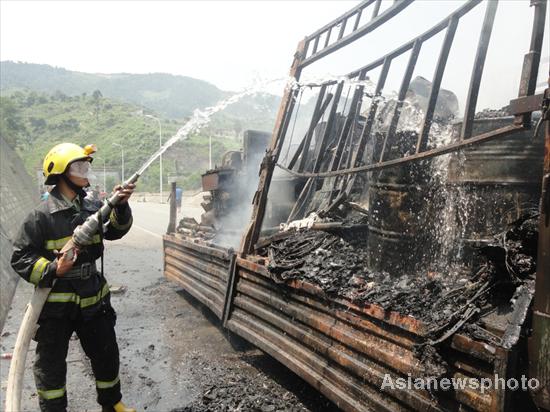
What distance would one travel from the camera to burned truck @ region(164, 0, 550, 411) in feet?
6.65

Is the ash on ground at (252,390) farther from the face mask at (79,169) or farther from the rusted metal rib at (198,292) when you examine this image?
the face mask at (79,169)

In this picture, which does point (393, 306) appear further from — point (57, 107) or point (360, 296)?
point (57, 107)

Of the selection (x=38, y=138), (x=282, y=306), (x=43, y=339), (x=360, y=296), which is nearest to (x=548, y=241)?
(x=360, y=296)

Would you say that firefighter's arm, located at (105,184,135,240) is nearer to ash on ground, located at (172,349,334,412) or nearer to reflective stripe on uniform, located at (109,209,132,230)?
reflective stripe on uniform, located at (109,209,132,230)

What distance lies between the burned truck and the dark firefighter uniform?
4.73 feet

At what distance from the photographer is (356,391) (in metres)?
2.71

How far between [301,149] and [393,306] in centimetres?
368

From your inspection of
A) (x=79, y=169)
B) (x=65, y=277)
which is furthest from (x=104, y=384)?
(x=79, y=169)

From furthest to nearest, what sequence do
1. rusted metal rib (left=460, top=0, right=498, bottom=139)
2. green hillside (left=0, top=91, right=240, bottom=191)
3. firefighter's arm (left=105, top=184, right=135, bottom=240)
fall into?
green hillside (left=0, top=91, right=240, bottom=191) < firefighter's arm (left=105, top=184, right=135, bottom=240) < rusted metal rib (left=460, top=0, right=498, bottom=139)

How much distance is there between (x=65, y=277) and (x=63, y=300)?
0.54ft

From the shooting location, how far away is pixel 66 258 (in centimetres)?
280

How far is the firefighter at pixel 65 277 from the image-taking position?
2.83 m

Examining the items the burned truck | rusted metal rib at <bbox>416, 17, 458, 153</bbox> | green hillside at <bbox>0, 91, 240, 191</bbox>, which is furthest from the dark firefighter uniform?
green hillside at <bbox>0, 91, 240, 191</bbox>

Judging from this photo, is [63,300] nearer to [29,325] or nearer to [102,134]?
[29,325]
